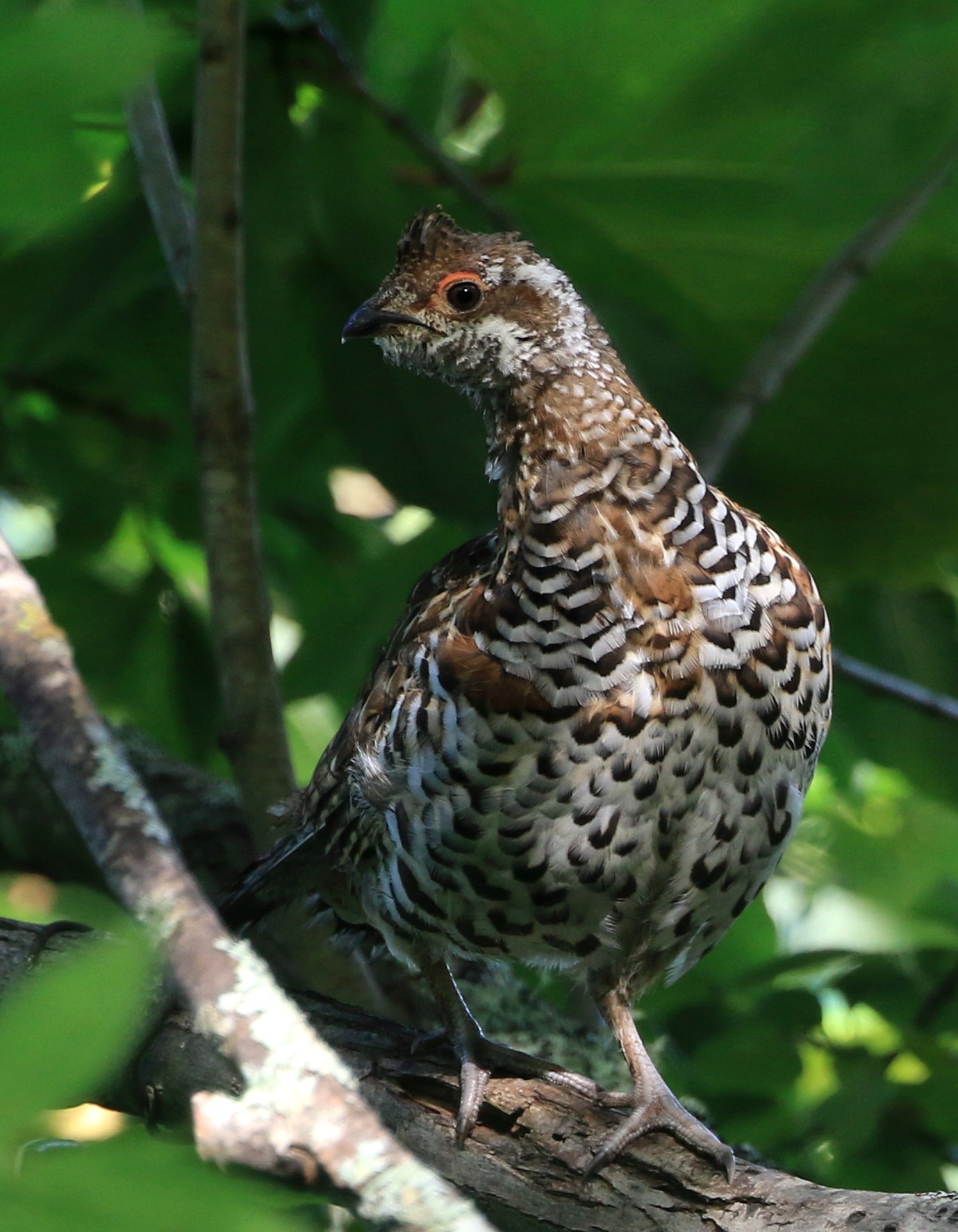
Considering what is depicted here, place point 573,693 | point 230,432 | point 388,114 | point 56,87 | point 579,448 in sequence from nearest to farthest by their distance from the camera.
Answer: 1. point 56,87
2. point 573,693
3. point 579,448
4. point 230,432
5. point 388,114

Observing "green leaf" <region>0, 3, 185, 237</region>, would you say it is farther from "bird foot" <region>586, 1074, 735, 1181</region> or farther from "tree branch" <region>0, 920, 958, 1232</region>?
"bird foot" <region>586, 1074, 735, 1181</region>

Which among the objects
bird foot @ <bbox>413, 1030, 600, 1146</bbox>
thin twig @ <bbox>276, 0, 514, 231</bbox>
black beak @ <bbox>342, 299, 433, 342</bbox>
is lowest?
bird foot @ <bbox>413, 1030, 600, 1146</bbox>

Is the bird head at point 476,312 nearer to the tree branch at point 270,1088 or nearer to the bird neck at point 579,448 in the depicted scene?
the bird neck at point 579,448

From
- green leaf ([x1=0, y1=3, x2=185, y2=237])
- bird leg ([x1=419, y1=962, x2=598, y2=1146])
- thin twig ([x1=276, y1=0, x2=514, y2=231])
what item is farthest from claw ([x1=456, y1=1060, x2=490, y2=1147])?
green leaf ([x1=0, y1=3, x2=185, y2=237])

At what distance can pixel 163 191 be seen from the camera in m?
2.56

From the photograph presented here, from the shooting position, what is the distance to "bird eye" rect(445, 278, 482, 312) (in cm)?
236

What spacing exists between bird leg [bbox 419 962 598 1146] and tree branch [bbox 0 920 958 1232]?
0.02 metres

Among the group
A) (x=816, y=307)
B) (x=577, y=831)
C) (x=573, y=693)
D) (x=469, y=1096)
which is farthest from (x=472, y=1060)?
(x=816, y=307)

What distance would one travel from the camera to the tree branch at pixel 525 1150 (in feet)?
6.24

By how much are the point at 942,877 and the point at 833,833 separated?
355mm

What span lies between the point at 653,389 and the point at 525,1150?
5.31 ft

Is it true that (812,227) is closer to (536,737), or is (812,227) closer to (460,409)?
(460,409)

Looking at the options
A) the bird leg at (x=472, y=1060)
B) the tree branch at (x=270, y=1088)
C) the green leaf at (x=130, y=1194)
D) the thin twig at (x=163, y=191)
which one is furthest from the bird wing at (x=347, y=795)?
the green leaf at (x=130, y=1194)

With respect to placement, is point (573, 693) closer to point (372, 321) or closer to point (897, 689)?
point (372, 321)
